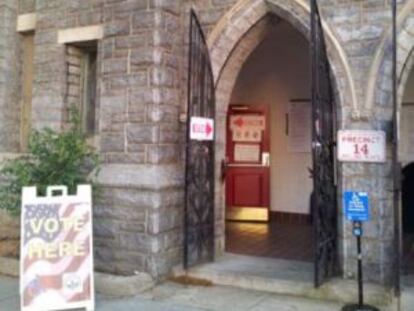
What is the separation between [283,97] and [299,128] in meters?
0.62

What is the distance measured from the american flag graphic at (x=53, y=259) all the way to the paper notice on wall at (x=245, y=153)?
16.5 feet

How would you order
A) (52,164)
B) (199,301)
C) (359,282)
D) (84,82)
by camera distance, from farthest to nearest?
1. (84,82)
2. (52,164)
3. (199,301)
4. (359,282)

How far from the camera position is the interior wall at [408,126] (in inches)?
328

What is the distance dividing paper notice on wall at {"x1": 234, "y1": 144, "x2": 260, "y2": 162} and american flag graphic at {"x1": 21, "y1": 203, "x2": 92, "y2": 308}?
5.04 m

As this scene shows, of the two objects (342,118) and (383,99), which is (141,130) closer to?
(342,118)

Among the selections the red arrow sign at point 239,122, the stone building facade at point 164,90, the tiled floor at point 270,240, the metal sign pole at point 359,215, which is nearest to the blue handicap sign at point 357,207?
the metal sign pole at point 359,215

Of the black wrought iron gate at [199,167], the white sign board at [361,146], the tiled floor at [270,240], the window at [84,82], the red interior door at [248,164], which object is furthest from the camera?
the red interior door at [248,164]

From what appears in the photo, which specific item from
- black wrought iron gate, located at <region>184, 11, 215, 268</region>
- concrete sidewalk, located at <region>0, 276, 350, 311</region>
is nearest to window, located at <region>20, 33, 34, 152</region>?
concrete sidewalk, located at <region>0, 276, 350, 311</region>

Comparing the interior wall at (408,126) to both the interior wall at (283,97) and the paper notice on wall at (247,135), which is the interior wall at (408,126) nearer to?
the interior wall at (283,97)

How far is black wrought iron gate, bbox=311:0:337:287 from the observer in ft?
16.4

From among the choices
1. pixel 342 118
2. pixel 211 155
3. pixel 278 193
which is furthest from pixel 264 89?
pixel 342 118

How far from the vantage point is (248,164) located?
970cm

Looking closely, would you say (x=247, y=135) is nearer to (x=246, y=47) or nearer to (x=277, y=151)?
(x=277, y=151)

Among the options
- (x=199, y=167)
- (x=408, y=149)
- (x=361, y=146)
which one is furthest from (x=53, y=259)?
(x=408, y=149)
